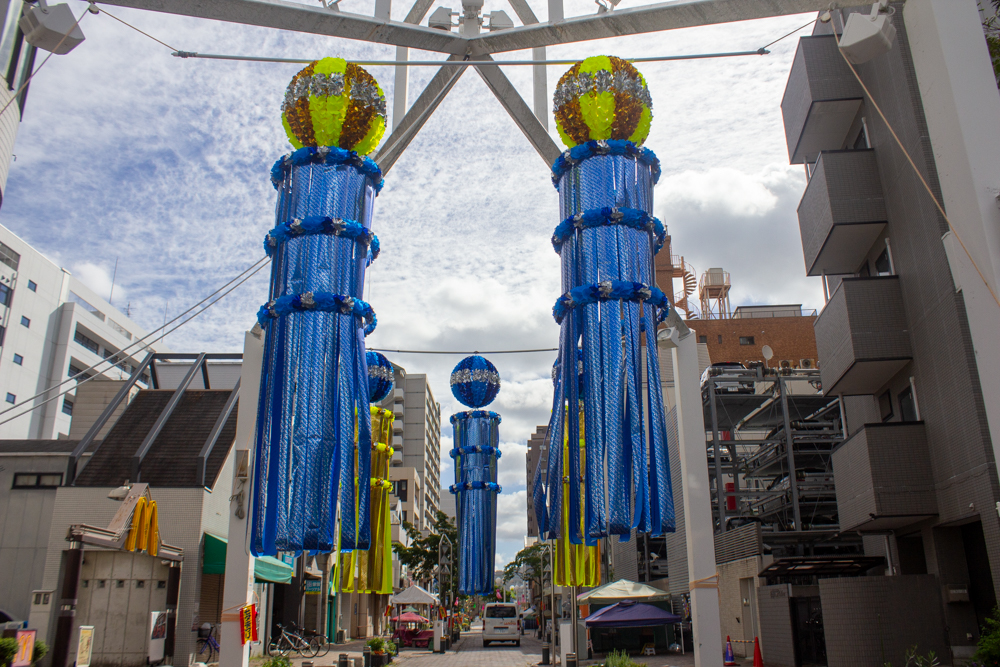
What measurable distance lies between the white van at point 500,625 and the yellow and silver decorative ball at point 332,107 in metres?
31.5

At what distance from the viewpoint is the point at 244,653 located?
25.0 feet

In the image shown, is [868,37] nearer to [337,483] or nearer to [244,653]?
[337,483]

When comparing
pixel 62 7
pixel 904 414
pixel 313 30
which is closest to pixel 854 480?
pixel 904 414

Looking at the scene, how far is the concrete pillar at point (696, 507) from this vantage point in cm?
796

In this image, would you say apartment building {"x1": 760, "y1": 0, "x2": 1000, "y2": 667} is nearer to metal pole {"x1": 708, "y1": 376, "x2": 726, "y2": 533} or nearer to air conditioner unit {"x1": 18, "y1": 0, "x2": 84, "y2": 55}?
metal pole {"x1": 708, "y1": 376, "x2": 726, "y2": 533}

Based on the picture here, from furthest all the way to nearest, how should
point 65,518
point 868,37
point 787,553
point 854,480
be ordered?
point 787,553
point 65,518
point 854,480
point 868,37

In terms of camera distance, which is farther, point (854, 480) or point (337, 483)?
point (854, 480)

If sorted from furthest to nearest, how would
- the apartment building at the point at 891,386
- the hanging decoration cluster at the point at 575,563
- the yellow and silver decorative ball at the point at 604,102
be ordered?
the apartment building at the point at 891,386, the hanging decoration cluster at the point at 575,563, the yellow and silver decorative ball at the point at 604,102

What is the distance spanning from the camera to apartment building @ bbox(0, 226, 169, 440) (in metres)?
54.8

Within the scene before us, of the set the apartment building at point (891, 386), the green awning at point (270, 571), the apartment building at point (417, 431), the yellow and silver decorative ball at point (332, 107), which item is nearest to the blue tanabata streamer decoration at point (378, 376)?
the yellow and silver decorative ball at point (332, 107)

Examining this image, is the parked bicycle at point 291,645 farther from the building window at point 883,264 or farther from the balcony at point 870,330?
the building window at point 883,264

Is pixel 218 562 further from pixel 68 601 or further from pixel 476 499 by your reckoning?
pixel 476 499

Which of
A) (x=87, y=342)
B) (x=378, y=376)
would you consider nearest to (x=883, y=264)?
(x=378, y=376)

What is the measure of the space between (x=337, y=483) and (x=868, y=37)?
20.7 ft
